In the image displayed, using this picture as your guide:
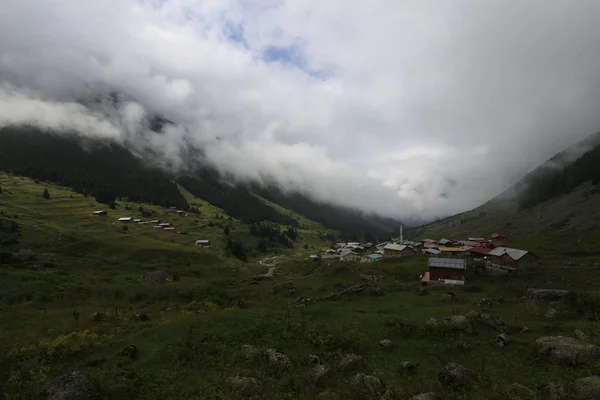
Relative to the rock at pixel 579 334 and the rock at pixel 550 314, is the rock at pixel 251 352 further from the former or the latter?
the rock at pixel 550 314

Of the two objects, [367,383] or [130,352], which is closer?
[367,383]

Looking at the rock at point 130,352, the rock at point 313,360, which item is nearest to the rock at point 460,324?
the rock at point 313,360

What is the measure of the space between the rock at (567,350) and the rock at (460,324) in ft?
17.3

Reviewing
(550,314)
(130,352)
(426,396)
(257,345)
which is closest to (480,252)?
(550,314)

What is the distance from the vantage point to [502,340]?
2575cm

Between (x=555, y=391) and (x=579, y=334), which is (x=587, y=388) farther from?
(x=579, y=334)

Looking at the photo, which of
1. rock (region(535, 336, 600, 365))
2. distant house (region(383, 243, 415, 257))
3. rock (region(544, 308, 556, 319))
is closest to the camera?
rock (region(535, 336, 600, 365))

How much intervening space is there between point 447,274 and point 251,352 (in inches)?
2538

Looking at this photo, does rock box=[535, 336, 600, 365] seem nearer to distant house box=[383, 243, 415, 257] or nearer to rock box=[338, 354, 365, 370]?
rock box=[338, 354, 365, 370]

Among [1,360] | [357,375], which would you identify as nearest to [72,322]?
[1,360]

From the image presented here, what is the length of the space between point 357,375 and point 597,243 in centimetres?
12785

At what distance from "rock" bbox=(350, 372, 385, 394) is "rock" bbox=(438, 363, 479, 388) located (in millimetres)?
3739

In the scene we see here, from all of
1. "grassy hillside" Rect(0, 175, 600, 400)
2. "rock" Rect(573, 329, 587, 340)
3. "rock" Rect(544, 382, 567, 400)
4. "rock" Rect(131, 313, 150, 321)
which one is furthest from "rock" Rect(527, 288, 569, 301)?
"rock" Rect(131, 313, 150, 321)

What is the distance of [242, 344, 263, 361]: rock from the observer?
73.0 ft
